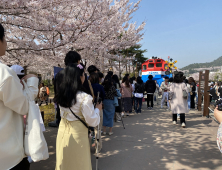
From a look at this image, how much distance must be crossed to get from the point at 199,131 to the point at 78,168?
4.48m

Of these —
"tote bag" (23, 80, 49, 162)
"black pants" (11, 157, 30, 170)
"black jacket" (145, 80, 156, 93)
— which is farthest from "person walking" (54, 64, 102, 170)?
"black jacket" (145, 80, 156, 93)

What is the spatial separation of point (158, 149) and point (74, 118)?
2637mm

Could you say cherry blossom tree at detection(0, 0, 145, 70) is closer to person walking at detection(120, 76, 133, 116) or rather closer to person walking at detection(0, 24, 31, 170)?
person walking at detection(120, 76, 133, 116)

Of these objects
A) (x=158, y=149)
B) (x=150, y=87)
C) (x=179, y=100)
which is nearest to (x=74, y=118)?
(x=158, y=149)

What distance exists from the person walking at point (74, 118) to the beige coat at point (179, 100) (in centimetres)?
428

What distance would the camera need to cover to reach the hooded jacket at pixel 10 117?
3.92ft

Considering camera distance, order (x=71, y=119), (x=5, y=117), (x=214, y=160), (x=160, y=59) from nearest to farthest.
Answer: (x=5, y=117), (x=71, y=119), (x=214, y=160), (x=160, y=59)

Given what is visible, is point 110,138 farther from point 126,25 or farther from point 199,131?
point 126,25

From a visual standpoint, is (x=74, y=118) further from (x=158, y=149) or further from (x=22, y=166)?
(x=158, y=149)

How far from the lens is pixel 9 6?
3.94 metres

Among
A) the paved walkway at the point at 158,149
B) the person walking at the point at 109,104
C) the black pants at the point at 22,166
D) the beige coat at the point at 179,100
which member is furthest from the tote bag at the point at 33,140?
the beige coat at the point at 179,100

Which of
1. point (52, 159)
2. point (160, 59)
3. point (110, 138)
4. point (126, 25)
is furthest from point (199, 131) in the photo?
point (160, 59)

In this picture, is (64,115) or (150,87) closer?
(64,115)

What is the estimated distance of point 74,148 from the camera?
215 centimetres
